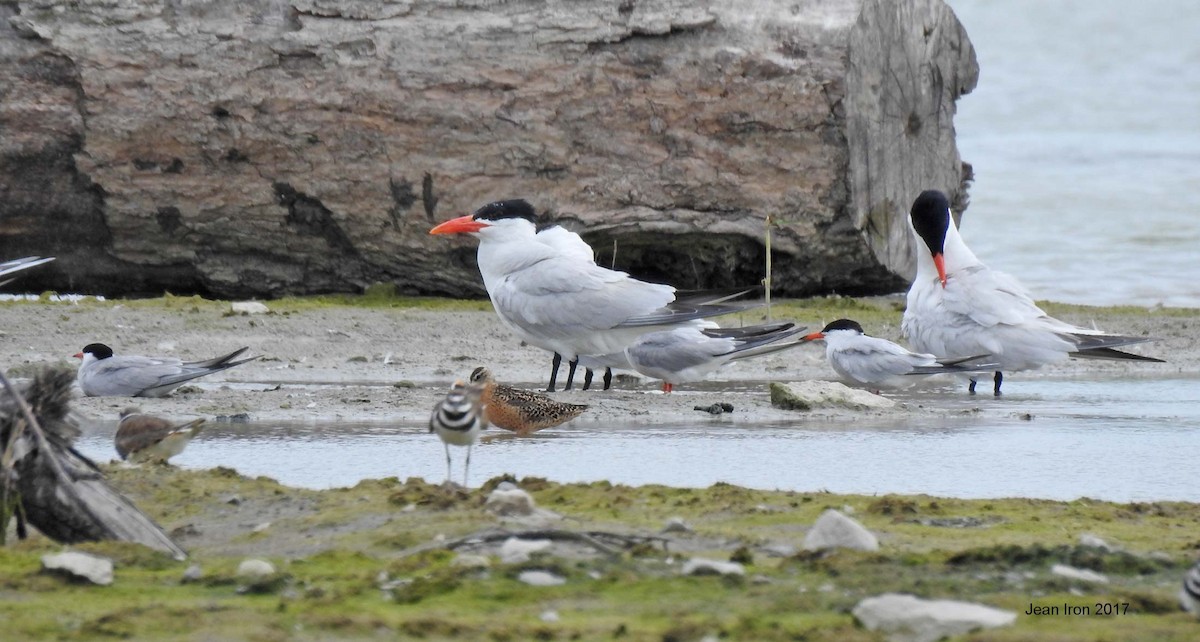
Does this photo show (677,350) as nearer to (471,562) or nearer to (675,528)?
(675,528)

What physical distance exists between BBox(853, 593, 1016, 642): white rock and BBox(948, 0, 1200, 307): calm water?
888 cm

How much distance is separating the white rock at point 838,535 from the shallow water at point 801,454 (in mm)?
1296

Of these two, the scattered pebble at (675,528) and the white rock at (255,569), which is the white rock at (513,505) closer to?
the scattered pebble at (675,528)

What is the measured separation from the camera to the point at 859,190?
841cm

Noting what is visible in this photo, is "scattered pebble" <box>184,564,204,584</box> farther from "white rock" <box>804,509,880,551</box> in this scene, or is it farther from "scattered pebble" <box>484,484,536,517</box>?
"white rock" <box>804,509,880,551</box>

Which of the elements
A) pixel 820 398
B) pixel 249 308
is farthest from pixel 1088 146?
pixel 820 398

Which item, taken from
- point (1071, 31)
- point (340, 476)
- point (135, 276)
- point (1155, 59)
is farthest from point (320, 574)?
point (1071, 31)

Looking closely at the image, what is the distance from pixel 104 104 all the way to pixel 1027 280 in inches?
280

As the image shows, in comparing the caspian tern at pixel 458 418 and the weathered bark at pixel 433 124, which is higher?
the weathered bark at pixel 433 124

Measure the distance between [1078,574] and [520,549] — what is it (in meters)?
1.03

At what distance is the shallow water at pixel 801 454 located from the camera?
4.64 metres

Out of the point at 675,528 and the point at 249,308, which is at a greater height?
the point at 249,308

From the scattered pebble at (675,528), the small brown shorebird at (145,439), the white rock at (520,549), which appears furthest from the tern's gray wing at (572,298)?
the white rock at (520,549)

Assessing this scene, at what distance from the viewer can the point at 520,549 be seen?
3.05 meters
